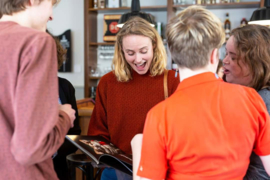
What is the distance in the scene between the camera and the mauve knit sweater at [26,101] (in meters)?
0.85

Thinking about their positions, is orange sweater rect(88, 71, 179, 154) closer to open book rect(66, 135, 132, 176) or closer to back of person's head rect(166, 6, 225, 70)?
open book rect(66, 135, 132, 176)

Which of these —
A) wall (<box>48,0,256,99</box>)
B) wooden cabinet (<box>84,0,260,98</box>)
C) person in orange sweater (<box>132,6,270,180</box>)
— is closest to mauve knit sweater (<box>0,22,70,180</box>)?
person in orange sweater (<box>132,6,270,180</box>)

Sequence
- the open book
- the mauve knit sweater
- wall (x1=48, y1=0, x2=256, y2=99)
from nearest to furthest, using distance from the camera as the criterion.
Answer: the mauve knit sweater < the open book < wall (x1=48, y1=0, x2=256, y2=99)

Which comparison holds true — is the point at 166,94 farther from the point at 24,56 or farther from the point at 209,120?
the point at 24,56

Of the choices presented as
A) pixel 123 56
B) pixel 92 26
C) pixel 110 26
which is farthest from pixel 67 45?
pixel 123 56

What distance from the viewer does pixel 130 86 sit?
5.90 ft

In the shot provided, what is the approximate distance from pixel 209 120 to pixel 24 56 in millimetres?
566

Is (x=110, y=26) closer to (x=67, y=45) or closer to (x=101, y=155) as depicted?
(x=67, y=45)

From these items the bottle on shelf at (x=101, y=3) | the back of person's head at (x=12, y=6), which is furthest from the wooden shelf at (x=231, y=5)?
the back of person's head at (x=12, y=6)

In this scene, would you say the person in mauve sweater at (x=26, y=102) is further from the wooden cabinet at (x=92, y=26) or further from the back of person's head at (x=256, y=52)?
the wooden cabinet at (x=92, y=26)

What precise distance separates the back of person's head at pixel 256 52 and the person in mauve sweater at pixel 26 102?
2.65 ft

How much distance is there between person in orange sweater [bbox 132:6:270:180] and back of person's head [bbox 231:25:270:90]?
1.01 feet

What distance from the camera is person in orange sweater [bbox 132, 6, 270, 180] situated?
927mm

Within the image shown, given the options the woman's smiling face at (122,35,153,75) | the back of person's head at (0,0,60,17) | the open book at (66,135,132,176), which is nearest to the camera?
the back of person's head at (0,0,60,17)
